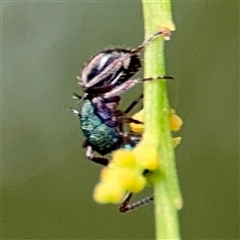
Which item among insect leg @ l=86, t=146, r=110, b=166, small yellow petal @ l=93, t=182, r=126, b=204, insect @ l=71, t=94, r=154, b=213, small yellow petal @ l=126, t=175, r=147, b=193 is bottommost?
small yellow petal @ l=93, t=182, r=126, b=204

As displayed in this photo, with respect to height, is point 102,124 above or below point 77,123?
below

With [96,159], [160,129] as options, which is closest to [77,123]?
[96,159]

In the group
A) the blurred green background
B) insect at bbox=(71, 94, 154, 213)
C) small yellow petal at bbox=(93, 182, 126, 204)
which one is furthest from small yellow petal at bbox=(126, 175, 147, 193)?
the blurred green background

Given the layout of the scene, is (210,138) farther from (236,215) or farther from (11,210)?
(11,210)

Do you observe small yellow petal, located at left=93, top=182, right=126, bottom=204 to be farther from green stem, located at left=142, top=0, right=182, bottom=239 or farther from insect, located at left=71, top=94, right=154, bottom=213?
insect, located at left=71, top=94, right=154, bottom=213

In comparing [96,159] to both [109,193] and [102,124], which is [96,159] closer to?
[102,124]
